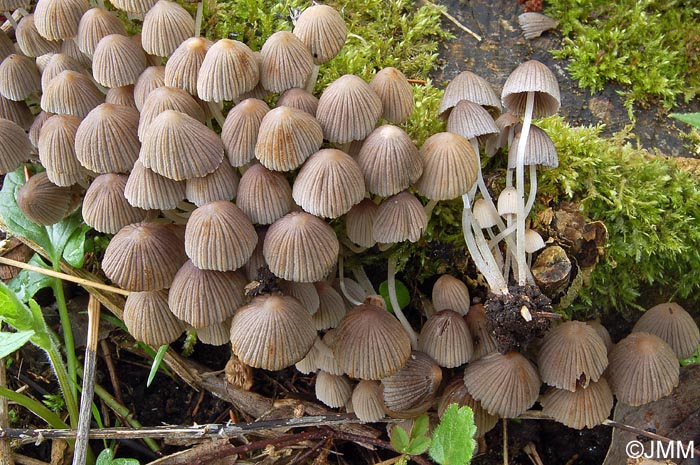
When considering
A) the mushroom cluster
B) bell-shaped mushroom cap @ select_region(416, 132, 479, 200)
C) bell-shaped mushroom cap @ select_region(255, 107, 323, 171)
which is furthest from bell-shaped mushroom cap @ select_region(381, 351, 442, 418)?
bell-shaped mushroom cap @ select_region(255, 107, 323, 171)

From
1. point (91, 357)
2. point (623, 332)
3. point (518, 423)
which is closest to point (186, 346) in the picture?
point (91, 357)

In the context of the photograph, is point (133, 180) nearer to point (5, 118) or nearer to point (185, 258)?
point (185, 258)

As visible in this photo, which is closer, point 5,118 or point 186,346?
point 5,118

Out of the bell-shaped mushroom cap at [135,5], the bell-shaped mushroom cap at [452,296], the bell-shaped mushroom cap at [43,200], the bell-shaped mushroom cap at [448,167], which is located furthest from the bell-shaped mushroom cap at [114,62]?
the bell-shaped mushroom cap at [452,296]

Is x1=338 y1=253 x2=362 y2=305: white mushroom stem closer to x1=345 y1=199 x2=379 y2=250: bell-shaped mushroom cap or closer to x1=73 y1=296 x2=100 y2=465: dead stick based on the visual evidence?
x1=345 y1=199 x2=379 y2=250: bell-shaped mushroom cap

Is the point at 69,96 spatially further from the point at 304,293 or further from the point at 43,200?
the point at 304,293

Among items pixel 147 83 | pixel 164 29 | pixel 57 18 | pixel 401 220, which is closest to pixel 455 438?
pixel 401 220
